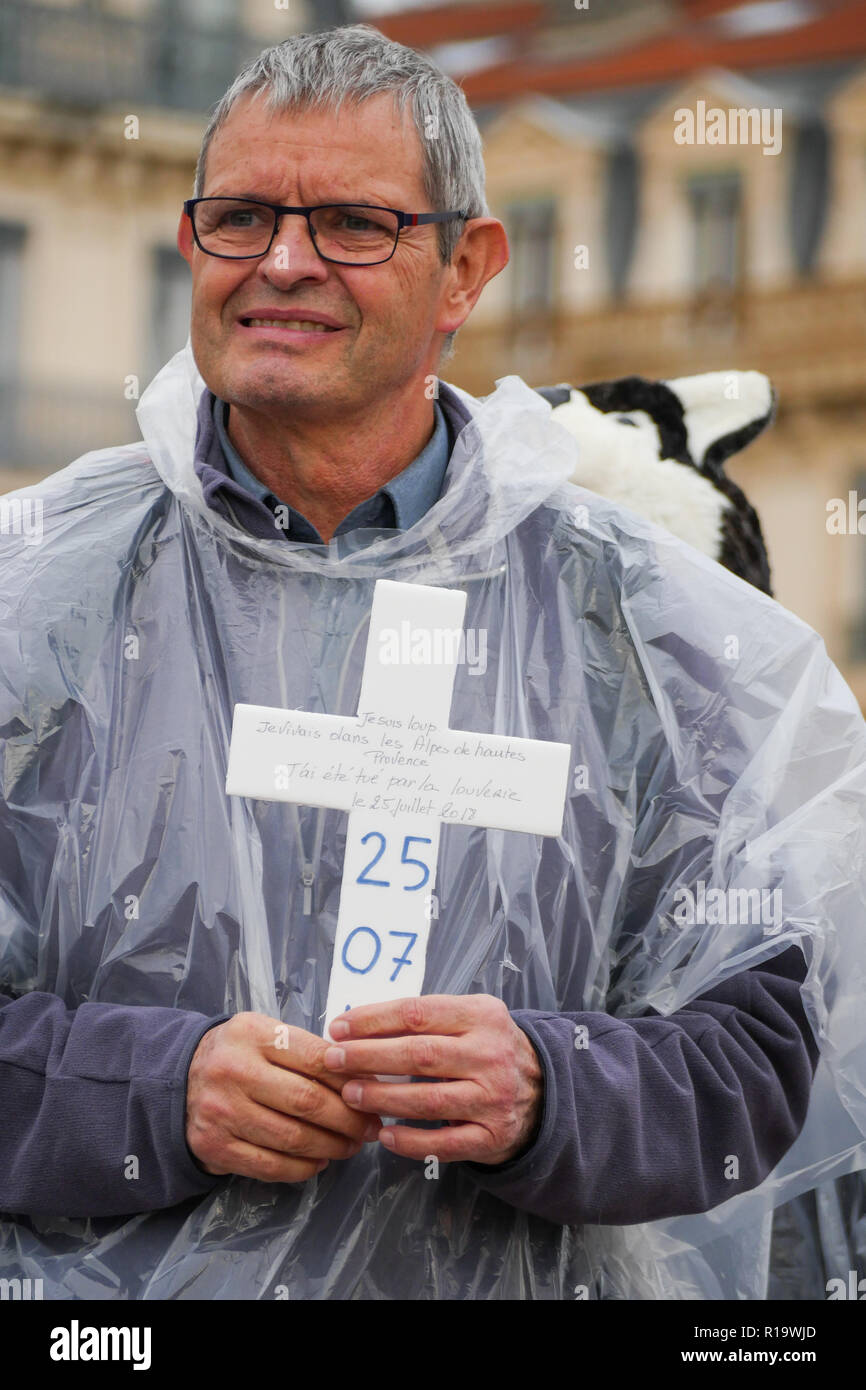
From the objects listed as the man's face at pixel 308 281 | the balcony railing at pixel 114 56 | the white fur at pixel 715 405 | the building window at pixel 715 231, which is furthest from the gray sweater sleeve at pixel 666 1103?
the balcony railing at pixel 114 56

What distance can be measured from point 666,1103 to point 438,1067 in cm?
28

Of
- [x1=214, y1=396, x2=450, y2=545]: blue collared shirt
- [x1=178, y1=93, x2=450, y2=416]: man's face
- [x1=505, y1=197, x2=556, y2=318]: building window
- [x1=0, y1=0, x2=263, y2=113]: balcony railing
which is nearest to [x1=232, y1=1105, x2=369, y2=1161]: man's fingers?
[x1=214, y1=396, x2=450, y2=545]: blue collared shirt

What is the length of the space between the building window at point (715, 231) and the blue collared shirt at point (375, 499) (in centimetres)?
1393

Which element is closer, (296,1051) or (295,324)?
(296,1051)

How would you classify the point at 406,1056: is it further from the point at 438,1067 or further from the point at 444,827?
the point at 444,827

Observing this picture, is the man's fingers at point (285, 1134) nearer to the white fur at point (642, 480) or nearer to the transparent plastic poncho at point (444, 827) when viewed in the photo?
the transparent plastic poncho at point (444, 827)

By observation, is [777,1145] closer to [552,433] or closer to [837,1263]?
[837,1263]

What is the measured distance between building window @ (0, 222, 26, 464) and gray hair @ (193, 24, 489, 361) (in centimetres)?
1276

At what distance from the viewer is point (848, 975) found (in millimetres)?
2090

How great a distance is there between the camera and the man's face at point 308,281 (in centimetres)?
198

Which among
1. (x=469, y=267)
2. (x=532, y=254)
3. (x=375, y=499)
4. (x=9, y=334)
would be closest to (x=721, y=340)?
(x=532, y=254)

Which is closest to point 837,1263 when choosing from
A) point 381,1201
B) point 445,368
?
point 381,1201

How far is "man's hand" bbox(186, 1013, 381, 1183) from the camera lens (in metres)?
1.78

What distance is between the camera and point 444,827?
77.3 inches
